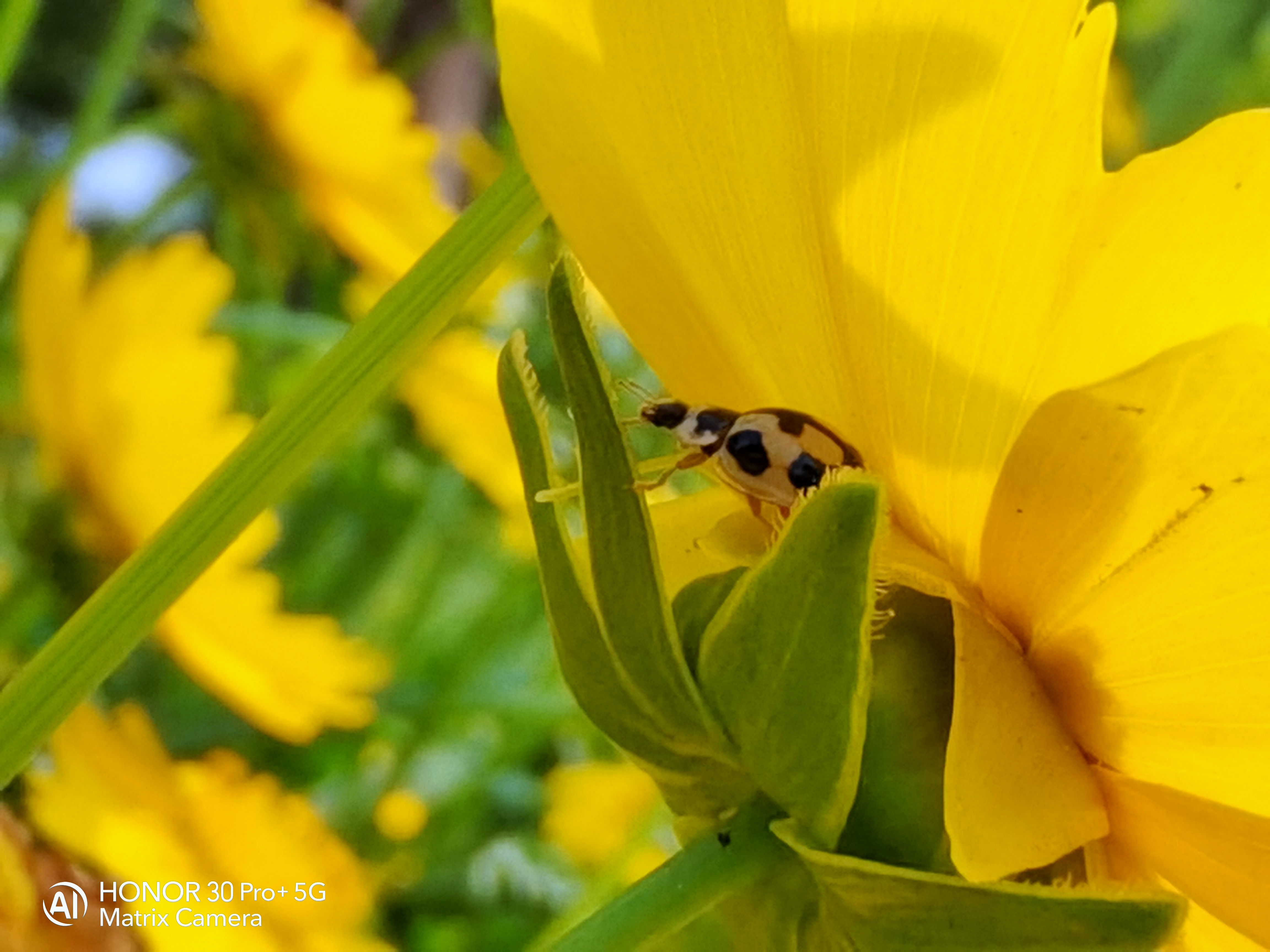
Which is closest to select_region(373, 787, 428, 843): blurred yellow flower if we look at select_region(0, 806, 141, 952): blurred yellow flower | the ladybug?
select_region(0, 806, 141, 952): blurred yellow flower

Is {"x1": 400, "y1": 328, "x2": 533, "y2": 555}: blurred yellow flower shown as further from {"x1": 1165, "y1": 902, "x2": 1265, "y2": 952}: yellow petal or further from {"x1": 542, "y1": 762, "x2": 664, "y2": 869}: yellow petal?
{"x1": 1165, "y1": 902, "x2": 1265, "y2": 952}: yellow petal

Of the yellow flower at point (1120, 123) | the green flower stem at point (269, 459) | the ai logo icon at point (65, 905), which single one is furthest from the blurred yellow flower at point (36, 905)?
the yellow flower at point (1120, 123)

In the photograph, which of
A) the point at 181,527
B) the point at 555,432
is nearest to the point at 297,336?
the point at 555,432

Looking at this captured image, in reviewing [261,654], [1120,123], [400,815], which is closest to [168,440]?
[261,654]

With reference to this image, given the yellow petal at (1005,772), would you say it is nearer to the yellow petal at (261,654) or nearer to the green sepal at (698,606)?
the green sepal at (698,606)

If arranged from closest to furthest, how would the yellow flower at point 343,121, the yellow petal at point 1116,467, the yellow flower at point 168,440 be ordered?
the yellow petal at point 1116,467 < the yellow flower at point 168,440 < the yellow flower at point 343,121

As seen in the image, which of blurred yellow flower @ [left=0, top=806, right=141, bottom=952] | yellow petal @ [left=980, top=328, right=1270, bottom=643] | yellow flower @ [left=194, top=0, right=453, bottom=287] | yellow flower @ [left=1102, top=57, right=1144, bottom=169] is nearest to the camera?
yellow petal @ [left=980, top=328, right=1270, bottom=643]
